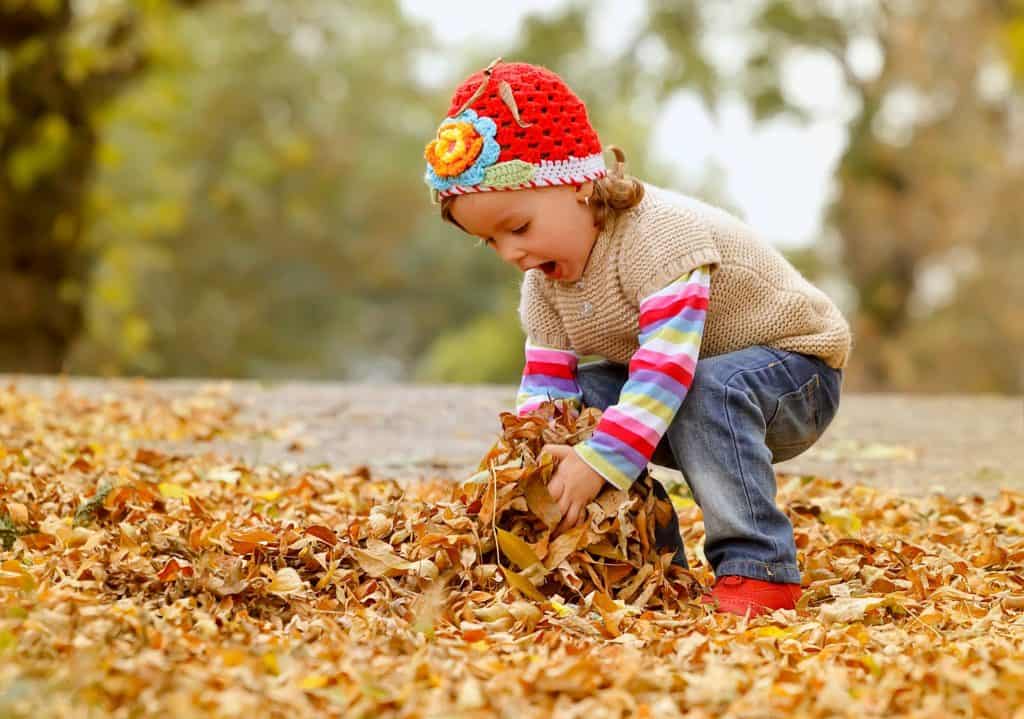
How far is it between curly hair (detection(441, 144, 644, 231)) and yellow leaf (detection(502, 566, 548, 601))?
0.85 metres

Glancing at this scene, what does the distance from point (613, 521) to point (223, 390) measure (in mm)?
4239

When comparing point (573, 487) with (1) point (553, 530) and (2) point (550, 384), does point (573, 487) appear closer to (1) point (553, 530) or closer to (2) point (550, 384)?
(1) point (553, 530)

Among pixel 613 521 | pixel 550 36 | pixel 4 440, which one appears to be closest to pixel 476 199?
pixel 613 521

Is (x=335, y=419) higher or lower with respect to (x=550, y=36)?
lower

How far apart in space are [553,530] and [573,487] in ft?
0.38

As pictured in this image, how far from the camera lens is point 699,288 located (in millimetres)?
3006

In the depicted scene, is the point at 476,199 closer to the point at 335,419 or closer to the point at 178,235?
the point at 335,419

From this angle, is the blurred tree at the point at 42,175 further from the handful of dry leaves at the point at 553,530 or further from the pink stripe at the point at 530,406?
the handful of dry leaves at the point at 553,530

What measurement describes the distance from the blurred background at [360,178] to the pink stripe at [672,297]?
1.85 m

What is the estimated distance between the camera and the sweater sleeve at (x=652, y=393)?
9.66 feet

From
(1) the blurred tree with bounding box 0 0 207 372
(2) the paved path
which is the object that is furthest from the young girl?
(1) the blurred tree with bounding box 0 0 207 372

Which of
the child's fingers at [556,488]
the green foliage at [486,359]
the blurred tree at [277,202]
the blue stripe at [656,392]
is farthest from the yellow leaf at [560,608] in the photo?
the blurred tree at [277,202]

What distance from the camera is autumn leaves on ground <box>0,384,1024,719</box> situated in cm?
210

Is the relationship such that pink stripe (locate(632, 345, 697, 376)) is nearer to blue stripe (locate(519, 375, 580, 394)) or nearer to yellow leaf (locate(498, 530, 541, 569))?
blue stripe (locate(519, 375, 580, 394))
